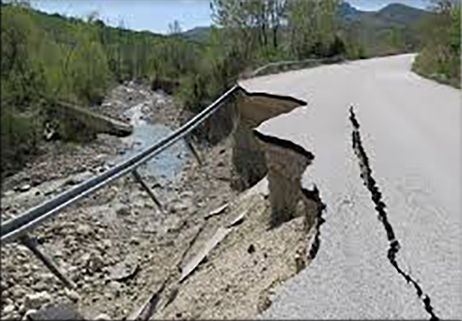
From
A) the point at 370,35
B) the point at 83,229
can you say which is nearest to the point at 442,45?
the point at 83,229

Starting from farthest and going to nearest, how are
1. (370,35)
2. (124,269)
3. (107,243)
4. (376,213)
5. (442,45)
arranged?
(370,35)
(442,45)
(107,243)
(124,269)
(376,213)

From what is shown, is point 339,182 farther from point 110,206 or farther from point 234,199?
point 234,199

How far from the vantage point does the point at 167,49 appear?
73938 millimetres

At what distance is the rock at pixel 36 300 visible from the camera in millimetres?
6750

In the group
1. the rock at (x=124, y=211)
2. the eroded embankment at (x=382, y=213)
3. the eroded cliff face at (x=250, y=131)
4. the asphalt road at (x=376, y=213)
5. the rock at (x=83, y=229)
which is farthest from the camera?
the eroded cliff face at (x=250, y=131)

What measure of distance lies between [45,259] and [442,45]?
99.3ft

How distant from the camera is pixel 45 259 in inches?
308

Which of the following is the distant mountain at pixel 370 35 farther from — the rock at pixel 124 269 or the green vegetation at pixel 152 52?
the rock at pixel 124 269

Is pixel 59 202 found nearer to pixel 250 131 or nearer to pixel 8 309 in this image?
pixel 8 309

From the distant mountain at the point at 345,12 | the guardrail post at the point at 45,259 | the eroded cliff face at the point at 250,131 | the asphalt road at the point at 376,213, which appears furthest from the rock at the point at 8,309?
the distant mountain at the point at 345,12

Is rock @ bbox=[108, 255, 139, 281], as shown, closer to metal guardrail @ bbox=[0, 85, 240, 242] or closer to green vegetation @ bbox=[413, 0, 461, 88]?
metal guardrail @ bbox=[0, 85, 240, 242]

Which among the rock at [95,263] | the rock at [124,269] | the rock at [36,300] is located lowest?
the rock at [124,269]

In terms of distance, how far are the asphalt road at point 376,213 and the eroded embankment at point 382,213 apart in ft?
0.13

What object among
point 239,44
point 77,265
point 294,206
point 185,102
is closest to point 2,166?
point 77,265
